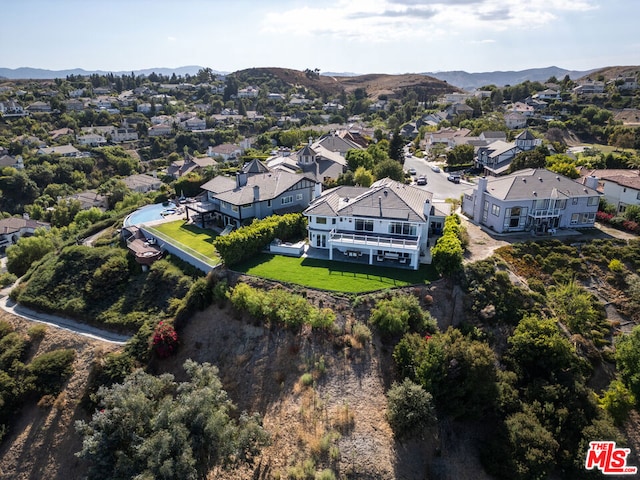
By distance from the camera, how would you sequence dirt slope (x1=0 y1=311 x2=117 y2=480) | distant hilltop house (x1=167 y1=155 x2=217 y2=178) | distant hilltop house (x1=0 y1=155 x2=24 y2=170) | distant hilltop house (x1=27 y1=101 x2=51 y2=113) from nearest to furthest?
dirt slope (x1=0 y1=311 x2=117 y2=480) < distant hilltop house (x1=167 y1=155 x2=217 y2=178) < distant hilltop house (x1=0 y1=155 x2=24 y2=170) < distant hilltop house (x1=27 y1=101 x2=51 y2=113)

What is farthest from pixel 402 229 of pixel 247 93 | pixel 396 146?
pixel 247 93

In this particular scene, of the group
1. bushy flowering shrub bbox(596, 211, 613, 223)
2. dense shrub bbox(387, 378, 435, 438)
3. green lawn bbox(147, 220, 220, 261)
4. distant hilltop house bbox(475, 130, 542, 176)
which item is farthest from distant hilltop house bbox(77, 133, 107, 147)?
bushy flowering shrub bbox(596, 211, 613, 223)

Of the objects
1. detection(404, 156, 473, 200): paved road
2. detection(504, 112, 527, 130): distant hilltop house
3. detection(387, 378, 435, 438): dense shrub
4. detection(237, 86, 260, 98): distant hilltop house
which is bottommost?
detection(387, 378, 435, 438): dense shrub

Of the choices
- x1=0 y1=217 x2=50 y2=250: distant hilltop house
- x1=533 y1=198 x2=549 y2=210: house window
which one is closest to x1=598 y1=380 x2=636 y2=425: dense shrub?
x1=533 y1=198 x2=549 y2=210: house window

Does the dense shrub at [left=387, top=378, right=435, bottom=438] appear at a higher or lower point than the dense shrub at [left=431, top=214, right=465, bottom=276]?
lower

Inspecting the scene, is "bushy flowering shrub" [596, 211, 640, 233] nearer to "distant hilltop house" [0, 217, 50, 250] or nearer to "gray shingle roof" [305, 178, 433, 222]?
"gray shingle roof" [305, 178, 433, 222]

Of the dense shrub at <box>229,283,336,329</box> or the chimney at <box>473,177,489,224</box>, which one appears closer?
the dense shrub at <box>229,283,336,329</box>

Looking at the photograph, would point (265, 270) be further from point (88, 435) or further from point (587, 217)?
point (587, 217)

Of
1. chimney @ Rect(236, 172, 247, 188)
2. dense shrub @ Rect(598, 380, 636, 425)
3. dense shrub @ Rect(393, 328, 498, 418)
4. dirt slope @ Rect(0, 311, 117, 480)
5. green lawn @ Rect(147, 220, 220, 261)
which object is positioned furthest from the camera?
chimney @ Rect(236, 172, 247, 188)
